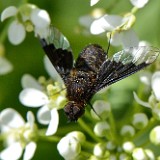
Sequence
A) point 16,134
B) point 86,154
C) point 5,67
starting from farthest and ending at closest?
point 5,67 → point 16,134 → point 86,154

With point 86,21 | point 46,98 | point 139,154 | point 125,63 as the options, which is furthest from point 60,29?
point 139,154

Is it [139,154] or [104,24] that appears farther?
[104,24]

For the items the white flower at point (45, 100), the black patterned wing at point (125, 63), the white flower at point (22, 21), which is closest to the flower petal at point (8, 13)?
the white flower at point (22, 21)

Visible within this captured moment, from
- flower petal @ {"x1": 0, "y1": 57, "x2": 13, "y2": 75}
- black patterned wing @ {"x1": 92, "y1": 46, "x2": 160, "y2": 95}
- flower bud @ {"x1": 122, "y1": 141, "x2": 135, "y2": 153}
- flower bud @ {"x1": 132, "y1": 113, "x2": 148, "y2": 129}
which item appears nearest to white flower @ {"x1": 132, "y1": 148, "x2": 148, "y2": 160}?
flower bud @ {"x1": 122, "y1": 141, "x2": 135, "y2": 153}

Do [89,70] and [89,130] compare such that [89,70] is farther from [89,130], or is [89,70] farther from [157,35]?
[157,35]

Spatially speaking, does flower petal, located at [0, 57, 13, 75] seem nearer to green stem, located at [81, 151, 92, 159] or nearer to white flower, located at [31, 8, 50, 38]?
white flower, located at [31, 8, 50, 38]

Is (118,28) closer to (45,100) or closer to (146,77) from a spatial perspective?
(146,77)

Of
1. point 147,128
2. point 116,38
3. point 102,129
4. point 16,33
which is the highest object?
point 16,33
